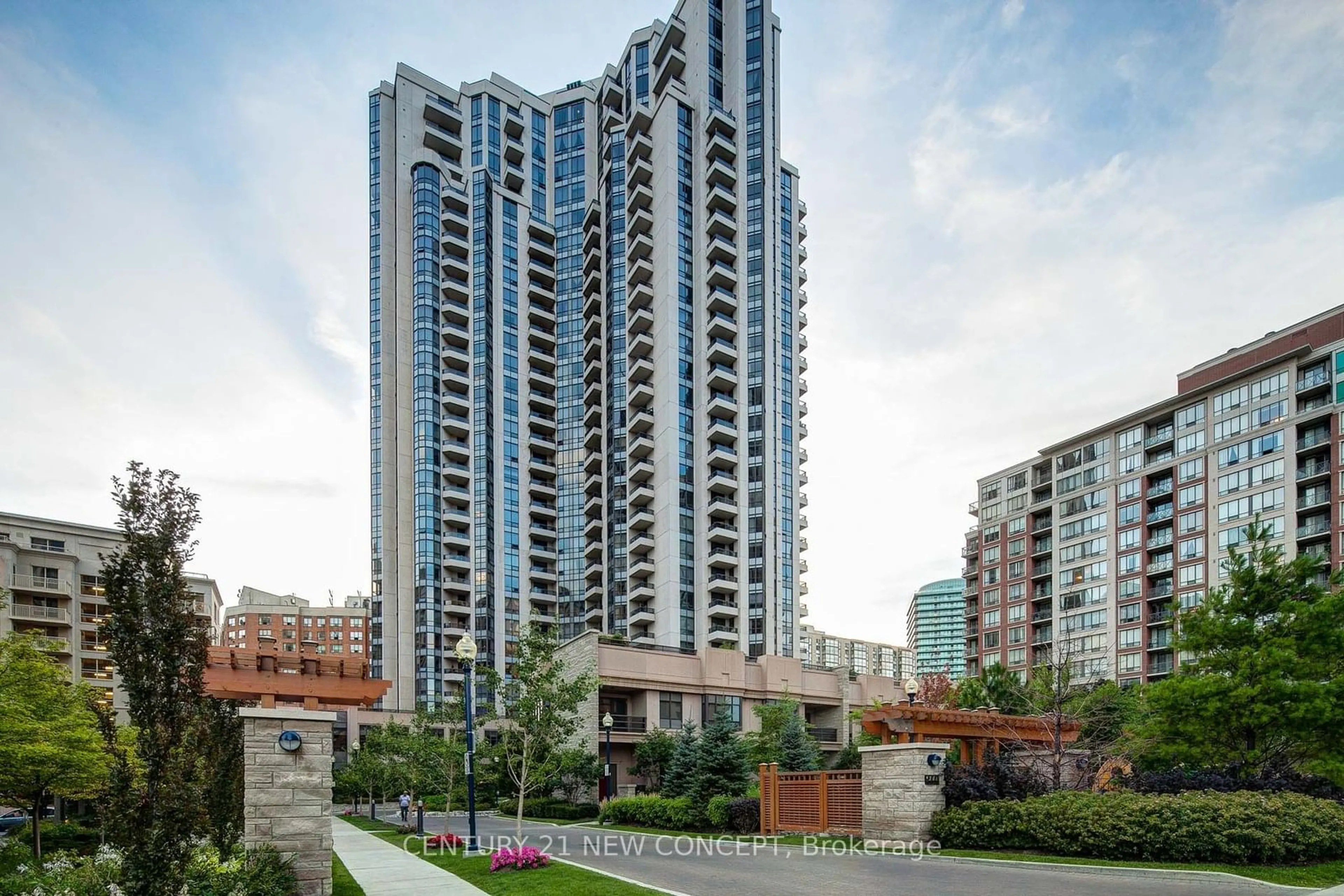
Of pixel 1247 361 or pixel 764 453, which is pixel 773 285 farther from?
pixel 1247 361

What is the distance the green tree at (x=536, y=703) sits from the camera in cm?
1933

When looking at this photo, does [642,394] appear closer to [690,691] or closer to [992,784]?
[690,691]

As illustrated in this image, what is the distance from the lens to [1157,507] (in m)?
74.9

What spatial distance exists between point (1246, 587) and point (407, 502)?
246ft

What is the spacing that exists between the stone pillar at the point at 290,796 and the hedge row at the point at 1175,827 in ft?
40.1

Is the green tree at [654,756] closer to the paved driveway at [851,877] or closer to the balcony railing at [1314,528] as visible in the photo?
the paved driveway at [851,877]

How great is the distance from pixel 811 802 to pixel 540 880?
929 cm

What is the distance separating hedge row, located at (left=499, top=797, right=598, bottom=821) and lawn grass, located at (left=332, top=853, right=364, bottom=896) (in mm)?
21102

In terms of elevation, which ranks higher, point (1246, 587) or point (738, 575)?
point (1246, 587)

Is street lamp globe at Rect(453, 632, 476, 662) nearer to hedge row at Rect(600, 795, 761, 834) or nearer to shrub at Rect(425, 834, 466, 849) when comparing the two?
shrub at Rect(425, 834, 466, 849)

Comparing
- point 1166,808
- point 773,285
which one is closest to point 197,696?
point 1166,808

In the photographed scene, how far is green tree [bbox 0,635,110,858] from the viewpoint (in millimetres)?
21688

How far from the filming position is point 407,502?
84.2m

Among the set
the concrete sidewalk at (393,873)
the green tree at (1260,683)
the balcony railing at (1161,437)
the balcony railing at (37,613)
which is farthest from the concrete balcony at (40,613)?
the balcony railing at (1161,437)
